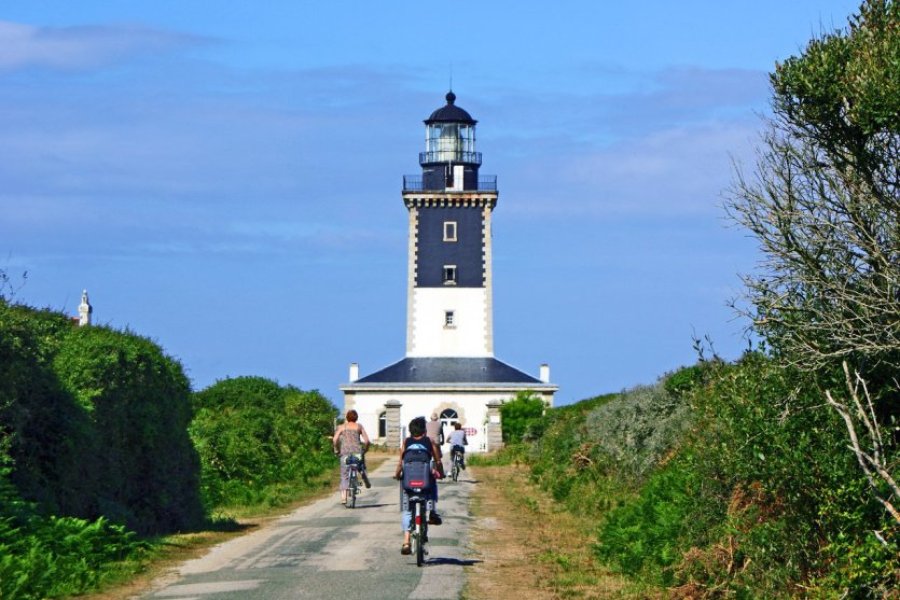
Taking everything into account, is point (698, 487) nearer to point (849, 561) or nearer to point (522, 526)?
point (849, 561)

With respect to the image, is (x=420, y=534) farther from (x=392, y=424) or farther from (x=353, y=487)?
(x=392, y=424)

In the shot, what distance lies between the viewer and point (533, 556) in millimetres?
19078

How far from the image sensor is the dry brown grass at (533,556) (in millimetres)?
15688

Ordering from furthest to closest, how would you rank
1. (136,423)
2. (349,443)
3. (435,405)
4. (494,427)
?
1. (435,405)
2. (494,427)
3. (349,443)
4. (136,423)

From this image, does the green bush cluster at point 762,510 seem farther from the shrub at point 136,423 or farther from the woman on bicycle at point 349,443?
the woman on bicycle at point 349,443

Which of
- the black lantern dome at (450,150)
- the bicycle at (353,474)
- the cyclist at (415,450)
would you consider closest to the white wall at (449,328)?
the black lantern dome at (450,150)

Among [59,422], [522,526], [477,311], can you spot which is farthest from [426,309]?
[59,422]

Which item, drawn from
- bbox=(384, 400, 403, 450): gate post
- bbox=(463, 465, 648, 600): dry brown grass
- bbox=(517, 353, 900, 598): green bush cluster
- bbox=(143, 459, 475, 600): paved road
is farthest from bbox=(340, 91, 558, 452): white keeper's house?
bbox=(517, 353, 900, 598): green bush cluster

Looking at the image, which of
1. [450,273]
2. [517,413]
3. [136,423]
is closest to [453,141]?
[450,273]

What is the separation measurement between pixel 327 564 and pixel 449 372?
211 feet

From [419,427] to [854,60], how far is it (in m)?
6.89

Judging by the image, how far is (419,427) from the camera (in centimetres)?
1766

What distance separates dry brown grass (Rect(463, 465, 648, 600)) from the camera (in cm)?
1569

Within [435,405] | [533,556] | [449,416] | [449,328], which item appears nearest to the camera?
[533,556]
